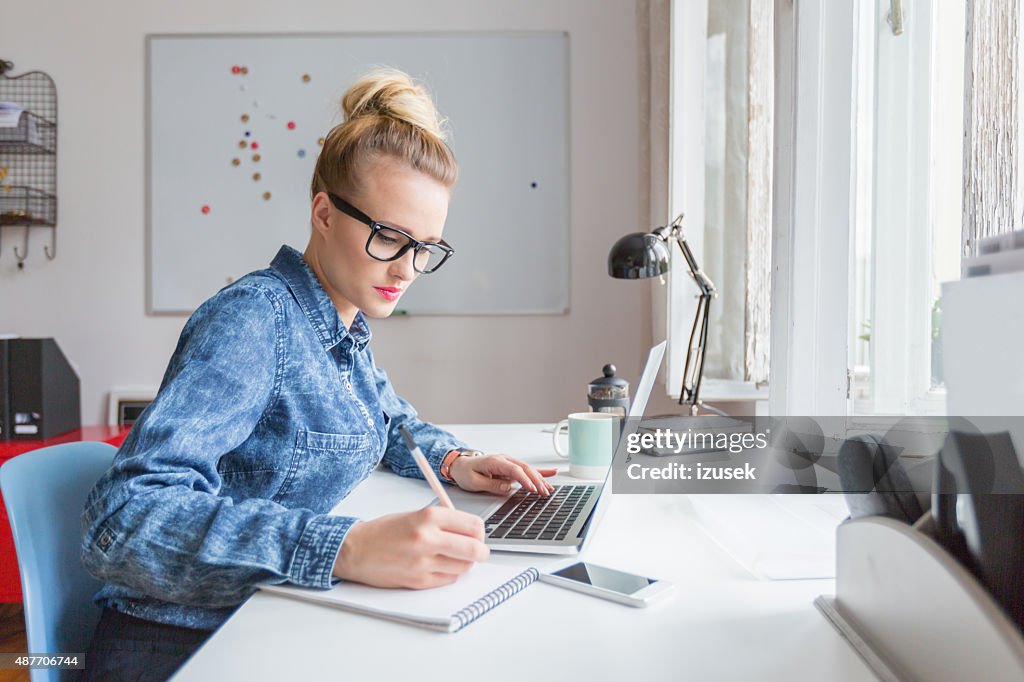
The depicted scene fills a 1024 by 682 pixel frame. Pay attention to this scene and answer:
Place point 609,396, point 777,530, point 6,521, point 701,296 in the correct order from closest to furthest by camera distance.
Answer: point 777,530, point 609,396, point 701,296, point 6,521

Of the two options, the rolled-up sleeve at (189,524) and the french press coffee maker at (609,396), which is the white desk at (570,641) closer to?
the rolled-up sleeve at (189,524)

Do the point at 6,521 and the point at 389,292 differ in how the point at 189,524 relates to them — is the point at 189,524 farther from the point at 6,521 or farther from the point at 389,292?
the point at 6,521

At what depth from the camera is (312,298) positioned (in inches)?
38.9

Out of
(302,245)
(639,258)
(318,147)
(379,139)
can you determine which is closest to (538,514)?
(379,139)

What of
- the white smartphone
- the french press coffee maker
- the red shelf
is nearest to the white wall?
the red shelf

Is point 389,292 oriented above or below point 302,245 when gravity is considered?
below

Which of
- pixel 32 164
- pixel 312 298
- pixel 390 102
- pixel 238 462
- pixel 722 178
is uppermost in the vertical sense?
pixel 32 164

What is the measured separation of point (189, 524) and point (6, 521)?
6.28ft

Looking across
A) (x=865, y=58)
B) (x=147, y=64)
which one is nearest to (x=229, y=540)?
(x=865, y=58)

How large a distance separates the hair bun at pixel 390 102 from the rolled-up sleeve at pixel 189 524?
0.50m

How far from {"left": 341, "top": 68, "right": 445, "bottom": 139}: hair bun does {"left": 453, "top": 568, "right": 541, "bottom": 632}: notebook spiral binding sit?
2.17 feet

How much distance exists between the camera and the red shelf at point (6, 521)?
2.14 m

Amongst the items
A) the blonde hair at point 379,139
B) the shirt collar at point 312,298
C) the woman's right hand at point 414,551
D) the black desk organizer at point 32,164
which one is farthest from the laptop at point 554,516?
the black desk organizer at point 32,164

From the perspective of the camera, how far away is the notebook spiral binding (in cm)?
62
